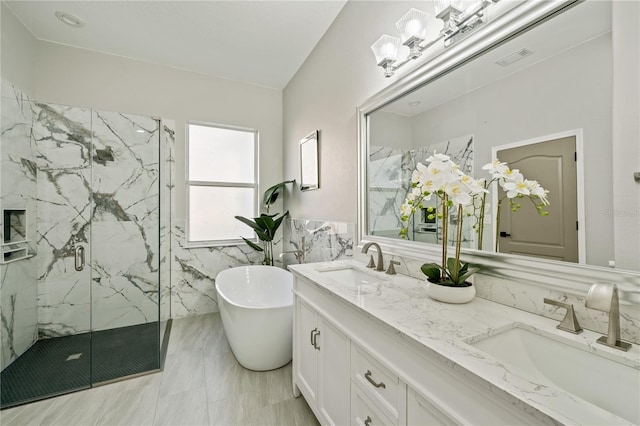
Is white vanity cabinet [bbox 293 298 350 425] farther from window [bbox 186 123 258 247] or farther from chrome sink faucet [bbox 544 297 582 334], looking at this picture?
window [bbox 186 123 258 247]

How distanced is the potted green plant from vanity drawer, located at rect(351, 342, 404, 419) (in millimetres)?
2255

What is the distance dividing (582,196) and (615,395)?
570mm

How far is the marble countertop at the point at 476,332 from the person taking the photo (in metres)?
0.52

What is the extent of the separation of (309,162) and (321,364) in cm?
202

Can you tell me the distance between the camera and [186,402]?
5.97 ft

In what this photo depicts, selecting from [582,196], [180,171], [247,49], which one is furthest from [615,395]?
[180,171]

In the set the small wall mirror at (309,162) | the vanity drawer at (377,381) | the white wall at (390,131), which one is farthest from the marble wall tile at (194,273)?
the vanity drawer at (377,381)

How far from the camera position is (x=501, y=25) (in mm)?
1101

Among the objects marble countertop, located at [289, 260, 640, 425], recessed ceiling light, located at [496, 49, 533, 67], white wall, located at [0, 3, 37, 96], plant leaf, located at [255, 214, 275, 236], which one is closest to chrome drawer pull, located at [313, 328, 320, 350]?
marble countertop, located at [289, 260, 640, 425]

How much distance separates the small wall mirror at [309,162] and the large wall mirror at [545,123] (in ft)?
4.43

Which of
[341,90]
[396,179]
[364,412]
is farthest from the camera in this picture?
[341,90]

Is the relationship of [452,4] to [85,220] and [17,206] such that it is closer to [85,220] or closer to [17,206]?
[85,220]

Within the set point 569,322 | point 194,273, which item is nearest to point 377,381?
point 569,322

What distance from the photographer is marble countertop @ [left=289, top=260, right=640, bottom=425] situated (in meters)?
0.52
